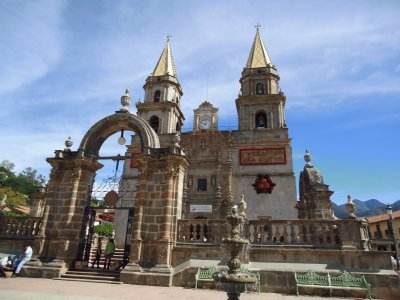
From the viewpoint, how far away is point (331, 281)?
9000mm

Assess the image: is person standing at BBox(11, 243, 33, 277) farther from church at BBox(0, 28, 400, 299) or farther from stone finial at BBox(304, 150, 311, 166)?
stone finial at BBox(304, 150, 311, 166)

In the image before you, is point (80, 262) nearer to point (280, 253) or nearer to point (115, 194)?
point (115, 194)

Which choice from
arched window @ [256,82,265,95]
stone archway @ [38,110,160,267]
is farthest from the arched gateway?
arched window @ [256,82,265,95]

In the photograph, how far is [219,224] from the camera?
35.9 ft

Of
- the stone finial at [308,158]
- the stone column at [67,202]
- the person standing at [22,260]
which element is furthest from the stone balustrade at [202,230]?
the stone finial at [308,158]

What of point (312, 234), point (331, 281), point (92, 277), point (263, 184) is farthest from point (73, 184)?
point (263, 184)

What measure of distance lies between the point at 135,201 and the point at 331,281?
7.73 m

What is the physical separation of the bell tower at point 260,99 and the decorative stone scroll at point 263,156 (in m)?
2.74

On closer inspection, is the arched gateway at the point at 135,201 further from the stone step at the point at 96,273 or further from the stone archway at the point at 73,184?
the stone step at the point at 96,273

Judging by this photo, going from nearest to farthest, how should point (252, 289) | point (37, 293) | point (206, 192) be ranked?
point (37, 293)
point (252, 289)
point (206, 192)

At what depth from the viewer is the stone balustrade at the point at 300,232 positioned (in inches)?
391

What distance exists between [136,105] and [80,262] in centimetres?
2386

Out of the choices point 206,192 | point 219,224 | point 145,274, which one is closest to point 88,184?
point 145,274

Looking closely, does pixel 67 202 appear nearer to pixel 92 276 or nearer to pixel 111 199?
pixel 111 199
